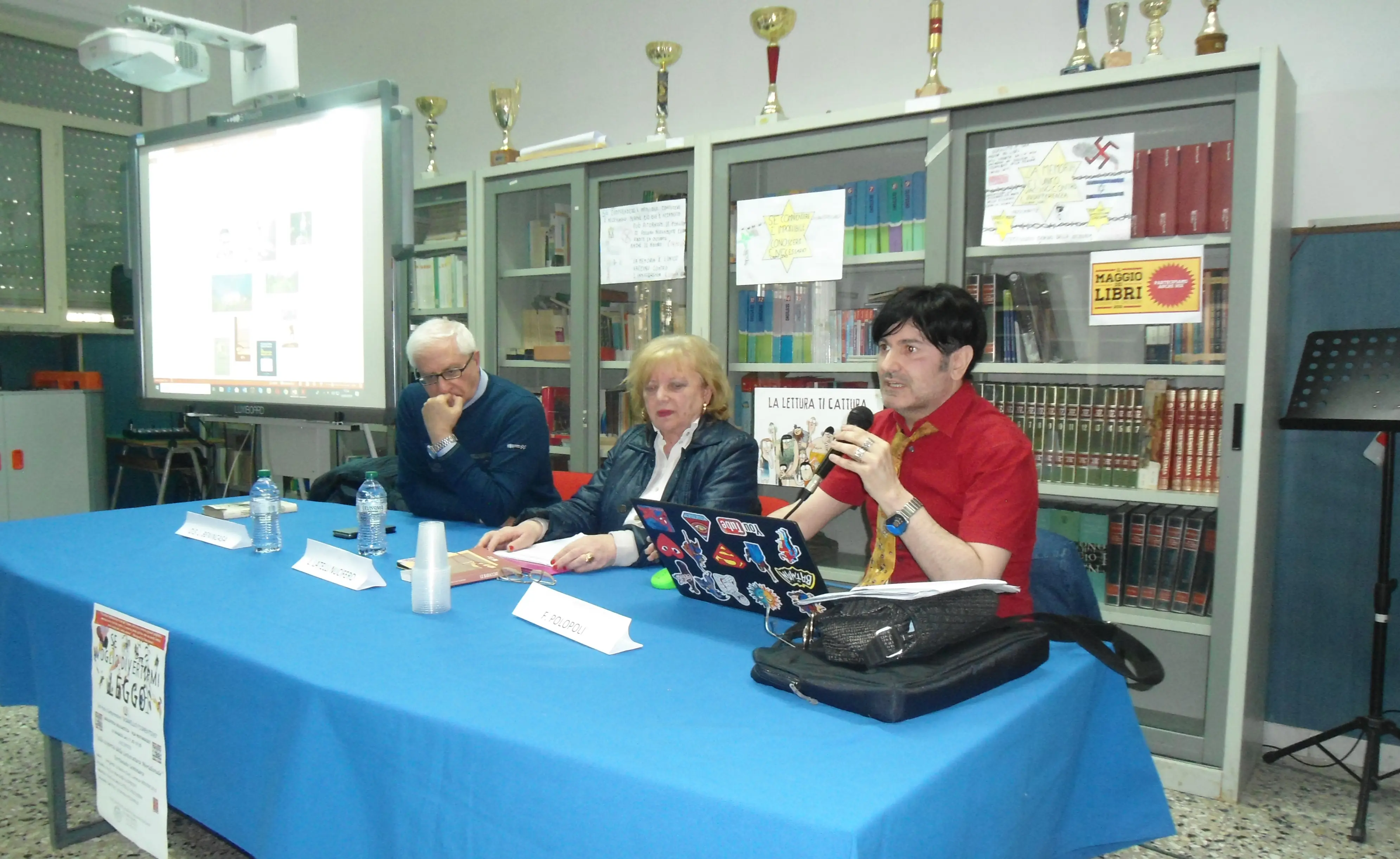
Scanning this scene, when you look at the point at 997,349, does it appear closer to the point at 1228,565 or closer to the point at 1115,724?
the point at 1228,565

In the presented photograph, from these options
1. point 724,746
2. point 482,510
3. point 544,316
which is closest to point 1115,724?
point 724,746

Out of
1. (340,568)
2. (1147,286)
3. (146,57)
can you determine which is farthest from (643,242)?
(340,568)

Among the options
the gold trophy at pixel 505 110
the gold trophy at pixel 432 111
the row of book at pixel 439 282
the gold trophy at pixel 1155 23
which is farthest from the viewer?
the gold trophy at pixel 432 111

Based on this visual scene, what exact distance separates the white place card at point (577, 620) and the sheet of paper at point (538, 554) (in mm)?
311

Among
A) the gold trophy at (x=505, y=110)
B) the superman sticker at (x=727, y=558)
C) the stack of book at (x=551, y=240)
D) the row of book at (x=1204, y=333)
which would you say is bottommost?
the superman sticker at (x=727, y=558)

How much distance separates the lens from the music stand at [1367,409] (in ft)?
6.61

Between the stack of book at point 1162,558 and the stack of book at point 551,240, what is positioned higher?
the stack of book at point 551,240

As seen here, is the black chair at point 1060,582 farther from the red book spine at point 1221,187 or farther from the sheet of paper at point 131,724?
the sheet of paper at point 131,724

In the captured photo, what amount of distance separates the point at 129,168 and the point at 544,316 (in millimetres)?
1604

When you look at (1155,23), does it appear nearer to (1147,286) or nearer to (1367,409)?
(1147,286)

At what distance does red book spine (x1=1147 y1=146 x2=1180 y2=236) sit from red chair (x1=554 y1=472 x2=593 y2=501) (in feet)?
5.80

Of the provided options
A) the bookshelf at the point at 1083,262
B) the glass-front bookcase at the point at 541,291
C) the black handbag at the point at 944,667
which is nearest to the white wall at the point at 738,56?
the bookshelf at the point at 1083,262

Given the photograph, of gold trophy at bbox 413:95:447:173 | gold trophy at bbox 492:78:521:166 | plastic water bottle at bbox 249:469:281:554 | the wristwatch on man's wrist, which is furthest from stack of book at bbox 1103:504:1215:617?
gold trophy at bbox 413:95:447:173

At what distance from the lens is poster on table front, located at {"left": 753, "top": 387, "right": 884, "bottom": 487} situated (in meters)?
2.84
